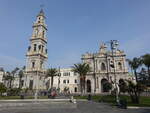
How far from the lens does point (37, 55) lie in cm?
6256

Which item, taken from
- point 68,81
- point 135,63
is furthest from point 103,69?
point 68,81

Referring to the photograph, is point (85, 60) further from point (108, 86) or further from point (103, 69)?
point (108, 86)

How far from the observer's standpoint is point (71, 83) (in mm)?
81125

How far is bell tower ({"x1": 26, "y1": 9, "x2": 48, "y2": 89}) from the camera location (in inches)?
2387

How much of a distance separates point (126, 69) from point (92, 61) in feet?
47.3

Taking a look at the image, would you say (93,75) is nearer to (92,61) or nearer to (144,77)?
(92,61)

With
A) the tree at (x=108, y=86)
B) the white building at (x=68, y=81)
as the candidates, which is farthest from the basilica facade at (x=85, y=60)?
the white building at (x=68, y=81)

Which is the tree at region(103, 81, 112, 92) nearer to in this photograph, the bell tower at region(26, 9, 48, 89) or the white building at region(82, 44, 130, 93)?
the white building at region(82, 44, 130, 93)

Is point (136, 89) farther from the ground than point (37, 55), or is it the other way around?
point (37, 55)

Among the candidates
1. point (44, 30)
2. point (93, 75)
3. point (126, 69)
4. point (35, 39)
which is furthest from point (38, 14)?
point (126, 69)

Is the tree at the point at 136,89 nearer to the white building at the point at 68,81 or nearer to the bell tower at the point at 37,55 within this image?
the bell tower at the point at 37,55

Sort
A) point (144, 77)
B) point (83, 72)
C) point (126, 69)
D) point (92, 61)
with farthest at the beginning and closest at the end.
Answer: point (92, 61)
point (126, 69)
point (144, 77)
point (83, 72)

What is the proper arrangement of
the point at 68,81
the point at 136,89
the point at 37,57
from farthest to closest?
the point at 68,81 → the point at 37,57 → the point at 136,89

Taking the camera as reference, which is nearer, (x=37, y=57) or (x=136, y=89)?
(x=136, y=89)
